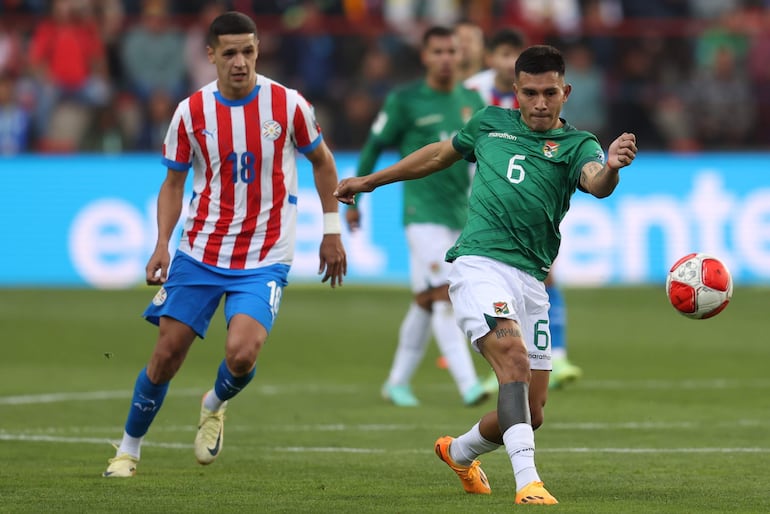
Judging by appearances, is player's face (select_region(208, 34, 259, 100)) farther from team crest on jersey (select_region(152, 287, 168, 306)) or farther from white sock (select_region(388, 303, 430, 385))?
white sock (select_region(388, 303, 430, 385))

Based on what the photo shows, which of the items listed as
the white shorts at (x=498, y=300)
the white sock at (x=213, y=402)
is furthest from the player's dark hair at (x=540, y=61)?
the white sock at (x=213, y=402)

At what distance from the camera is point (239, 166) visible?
870cm

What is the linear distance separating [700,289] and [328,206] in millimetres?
2331

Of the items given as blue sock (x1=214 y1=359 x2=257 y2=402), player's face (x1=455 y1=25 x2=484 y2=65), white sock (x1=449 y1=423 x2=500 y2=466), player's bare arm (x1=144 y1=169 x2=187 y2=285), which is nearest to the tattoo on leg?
white sock (x1=449 y1=423 x2=500 y2=466)

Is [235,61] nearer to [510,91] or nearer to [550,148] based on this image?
[550,148]

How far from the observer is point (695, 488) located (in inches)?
306

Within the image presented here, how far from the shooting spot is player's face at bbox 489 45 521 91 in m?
12.6

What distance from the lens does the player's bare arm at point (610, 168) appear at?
6.79 metres

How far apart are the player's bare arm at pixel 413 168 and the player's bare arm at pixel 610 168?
2.68 ft

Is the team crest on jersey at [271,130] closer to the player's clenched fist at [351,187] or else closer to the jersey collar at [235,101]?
the jersey collar at [235,101]

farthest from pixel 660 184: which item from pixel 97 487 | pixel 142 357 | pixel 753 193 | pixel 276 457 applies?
pixel 97 487

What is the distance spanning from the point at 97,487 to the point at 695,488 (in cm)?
308

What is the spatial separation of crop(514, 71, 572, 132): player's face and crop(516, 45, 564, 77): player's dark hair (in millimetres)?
21

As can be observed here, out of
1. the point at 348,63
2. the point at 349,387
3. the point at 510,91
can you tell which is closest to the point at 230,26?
the point at 510,91
